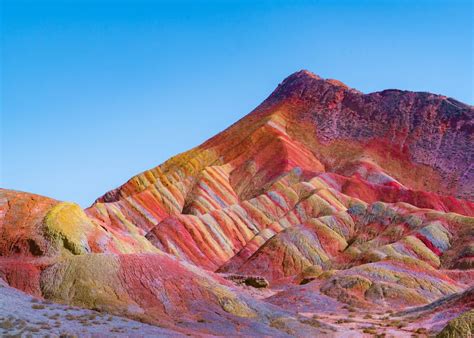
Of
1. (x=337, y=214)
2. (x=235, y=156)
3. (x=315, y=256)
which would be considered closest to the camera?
(x=315, y=256)

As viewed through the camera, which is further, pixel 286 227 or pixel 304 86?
pixel 304 86

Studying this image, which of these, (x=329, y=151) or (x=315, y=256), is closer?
(x=315, y=256)

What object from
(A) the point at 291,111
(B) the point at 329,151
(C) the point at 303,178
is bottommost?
(C) the point at 303,178

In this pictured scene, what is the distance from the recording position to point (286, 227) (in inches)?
3492

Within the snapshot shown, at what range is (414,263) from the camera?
63.2 metres

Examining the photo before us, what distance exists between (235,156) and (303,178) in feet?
59.8

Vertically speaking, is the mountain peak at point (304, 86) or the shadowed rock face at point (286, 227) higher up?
the mountain peak at point (304, 86)

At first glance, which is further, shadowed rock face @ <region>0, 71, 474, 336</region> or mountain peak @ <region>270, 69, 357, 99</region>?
mountain peak @ <region>270, 69, 357, 99</region>

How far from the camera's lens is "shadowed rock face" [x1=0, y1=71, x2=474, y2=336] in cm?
3719

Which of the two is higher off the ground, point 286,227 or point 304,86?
point 304,86

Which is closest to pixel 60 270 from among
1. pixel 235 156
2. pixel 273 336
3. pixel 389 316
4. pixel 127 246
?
pixel 127 246

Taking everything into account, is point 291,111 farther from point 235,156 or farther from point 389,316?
point 389,316

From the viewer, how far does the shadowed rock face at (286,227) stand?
37.2 metres

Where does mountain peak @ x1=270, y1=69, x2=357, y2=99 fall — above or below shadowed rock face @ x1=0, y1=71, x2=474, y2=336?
above
